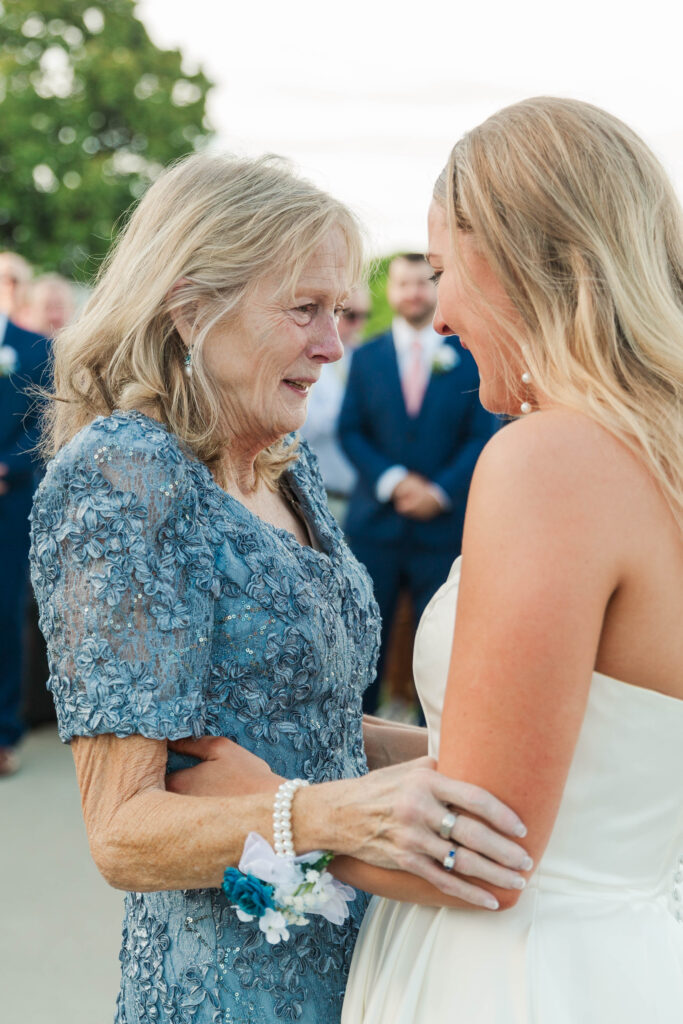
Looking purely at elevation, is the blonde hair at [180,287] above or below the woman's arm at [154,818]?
above

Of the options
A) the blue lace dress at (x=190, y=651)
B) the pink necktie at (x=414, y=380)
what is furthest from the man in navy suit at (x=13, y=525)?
the blue lace dress at (x=190, y=651)

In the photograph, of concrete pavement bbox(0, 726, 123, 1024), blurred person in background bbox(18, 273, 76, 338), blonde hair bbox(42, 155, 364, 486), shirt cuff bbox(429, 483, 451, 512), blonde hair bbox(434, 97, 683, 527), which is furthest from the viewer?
blurred person in background bbox(18, 273, 76, 338)

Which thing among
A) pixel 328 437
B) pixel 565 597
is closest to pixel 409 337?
pixel 328 437

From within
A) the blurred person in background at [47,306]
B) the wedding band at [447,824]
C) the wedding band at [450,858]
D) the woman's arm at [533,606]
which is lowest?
the blurred person in background at [47,306]

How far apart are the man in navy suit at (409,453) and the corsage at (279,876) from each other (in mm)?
4159

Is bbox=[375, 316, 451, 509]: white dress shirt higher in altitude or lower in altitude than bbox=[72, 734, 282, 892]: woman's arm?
lower

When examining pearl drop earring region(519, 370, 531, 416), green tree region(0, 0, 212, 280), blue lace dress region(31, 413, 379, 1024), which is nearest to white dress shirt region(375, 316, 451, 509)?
blue lace dress region(31, 413, 379, 1024)

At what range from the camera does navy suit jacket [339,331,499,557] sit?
19.8 ft

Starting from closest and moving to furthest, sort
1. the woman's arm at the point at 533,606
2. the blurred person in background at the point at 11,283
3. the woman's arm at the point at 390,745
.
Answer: the woman's arm at the point at 533,606, the woman's arm at the point at 390,745, the blurred person in background at the point at 11,283

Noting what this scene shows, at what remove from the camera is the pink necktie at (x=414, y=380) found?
619 centimetres

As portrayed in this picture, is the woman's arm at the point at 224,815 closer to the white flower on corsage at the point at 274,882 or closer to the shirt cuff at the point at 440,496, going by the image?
the white flower on corsage at the point at 274,882

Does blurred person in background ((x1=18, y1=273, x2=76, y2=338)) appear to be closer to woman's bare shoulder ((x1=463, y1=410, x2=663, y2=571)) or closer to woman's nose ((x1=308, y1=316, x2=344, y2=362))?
woman's nose ((x1=308, y1=316, x2=344, y2=362))

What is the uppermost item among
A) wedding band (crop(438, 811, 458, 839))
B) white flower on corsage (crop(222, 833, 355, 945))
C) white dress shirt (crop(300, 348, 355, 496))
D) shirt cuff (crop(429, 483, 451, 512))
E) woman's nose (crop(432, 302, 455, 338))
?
woman's nose (crop(432, 302, 455, 338))

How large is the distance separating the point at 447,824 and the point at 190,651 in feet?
1.77
